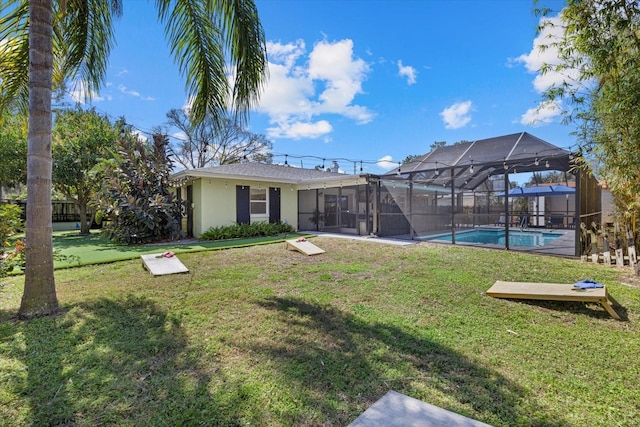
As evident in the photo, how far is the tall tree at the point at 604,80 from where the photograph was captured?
4.31m

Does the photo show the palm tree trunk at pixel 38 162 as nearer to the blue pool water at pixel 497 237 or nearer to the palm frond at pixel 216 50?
the palm frond at pixel 216 50

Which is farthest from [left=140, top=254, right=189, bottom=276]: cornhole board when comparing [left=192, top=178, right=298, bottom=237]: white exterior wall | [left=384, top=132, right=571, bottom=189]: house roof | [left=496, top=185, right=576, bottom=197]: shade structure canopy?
[left=496, top=185, right=576, bottom=197]: shade structure canopy

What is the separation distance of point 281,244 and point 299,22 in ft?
21.1

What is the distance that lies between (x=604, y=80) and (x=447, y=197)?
11360mm

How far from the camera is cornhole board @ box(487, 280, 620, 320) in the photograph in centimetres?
393

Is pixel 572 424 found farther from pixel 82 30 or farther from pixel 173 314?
pixel 82 30

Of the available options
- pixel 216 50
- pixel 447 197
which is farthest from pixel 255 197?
pixel 447 197

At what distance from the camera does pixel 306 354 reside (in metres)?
2.95

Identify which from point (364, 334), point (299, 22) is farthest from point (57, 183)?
point (364, 334)

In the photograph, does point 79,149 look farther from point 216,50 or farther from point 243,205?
point 216,50

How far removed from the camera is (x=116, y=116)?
1644cm

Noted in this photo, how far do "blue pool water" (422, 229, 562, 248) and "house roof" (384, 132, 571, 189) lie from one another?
2699 millimetres

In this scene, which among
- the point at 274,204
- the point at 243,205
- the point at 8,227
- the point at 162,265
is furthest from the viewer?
the point at 274,204

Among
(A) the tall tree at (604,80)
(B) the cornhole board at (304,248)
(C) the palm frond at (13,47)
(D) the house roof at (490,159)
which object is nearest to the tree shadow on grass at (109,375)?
(C) the palm frond at (13,47)
